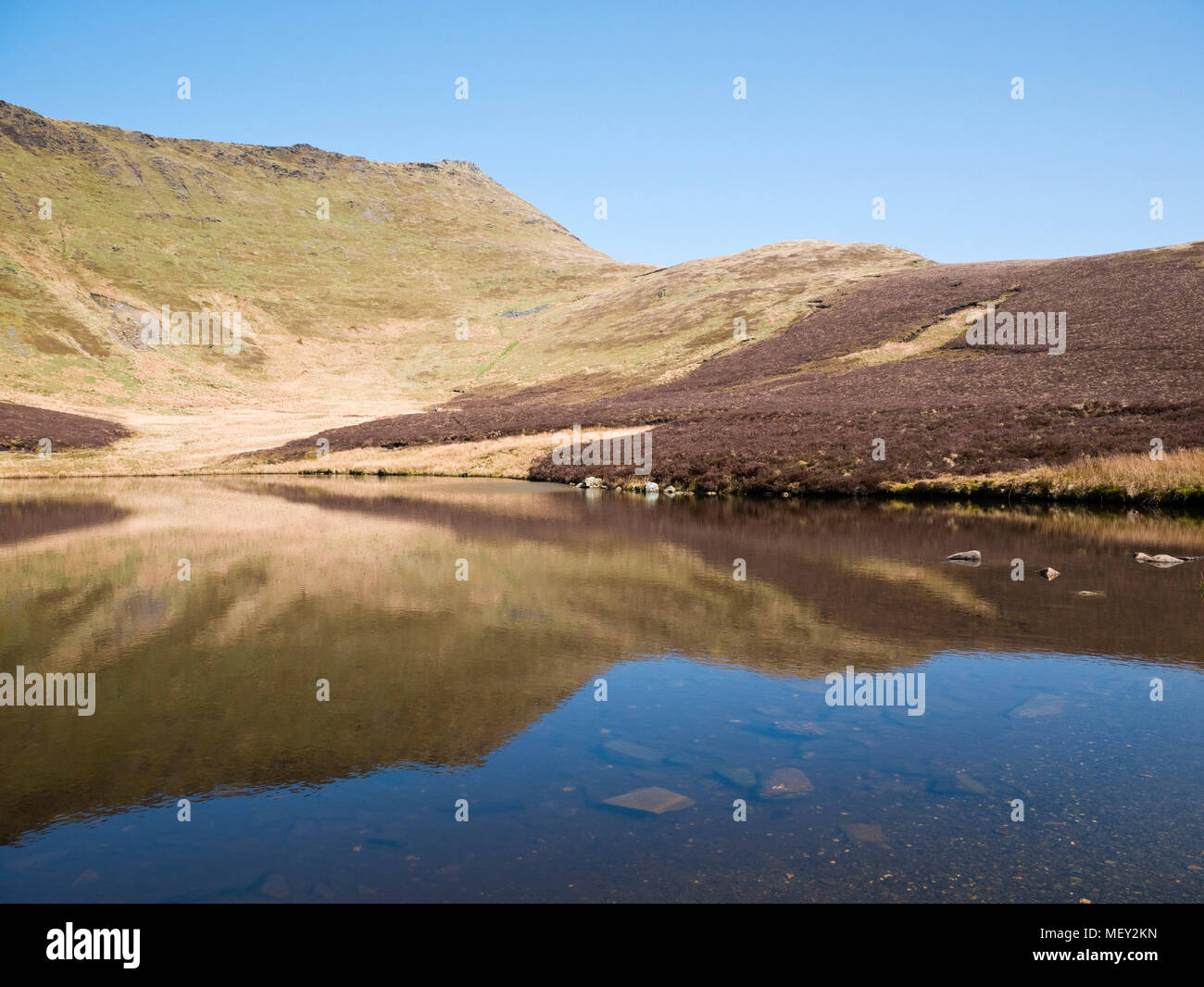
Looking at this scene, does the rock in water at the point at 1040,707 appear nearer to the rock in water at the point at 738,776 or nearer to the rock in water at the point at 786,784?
the rock in water at the point at 786,784

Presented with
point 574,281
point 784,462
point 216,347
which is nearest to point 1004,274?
point 784,462

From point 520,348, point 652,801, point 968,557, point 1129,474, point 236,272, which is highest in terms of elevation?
point 236,272

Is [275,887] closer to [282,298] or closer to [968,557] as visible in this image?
[968,557]

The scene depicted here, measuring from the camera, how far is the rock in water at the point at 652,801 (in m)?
6.91

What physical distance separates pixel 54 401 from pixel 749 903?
89.8 meters

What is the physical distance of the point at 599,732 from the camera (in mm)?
8789

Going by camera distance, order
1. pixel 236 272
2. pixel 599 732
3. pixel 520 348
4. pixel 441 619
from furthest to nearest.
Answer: pixel 236 272, pixel 520 348, pixel 441 619, pixel 599 732

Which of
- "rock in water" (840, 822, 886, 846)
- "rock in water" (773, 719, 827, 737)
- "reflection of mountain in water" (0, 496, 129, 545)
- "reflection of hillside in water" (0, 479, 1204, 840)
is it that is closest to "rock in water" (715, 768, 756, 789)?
"rock in water" (840, 822, 886, 846)

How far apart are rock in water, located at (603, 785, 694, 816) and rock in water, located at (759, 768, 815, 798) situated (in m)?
0.73

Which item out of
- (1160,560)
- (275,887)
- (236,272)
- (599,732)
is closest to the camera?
(275,887)

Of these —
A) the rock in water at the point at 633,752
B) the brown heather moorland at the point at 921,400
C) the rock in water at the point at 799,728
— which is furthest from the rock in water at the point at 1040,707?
the brown heather moorland at the point at 921,400

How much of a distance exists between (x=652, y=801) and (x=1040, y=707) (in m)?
5.12

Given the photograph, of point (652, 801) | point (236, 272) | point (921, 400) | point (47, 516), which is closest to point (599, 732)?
point (652, 801)
